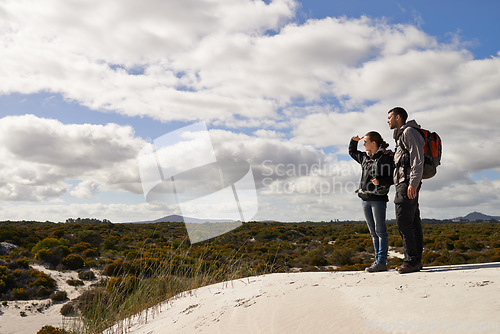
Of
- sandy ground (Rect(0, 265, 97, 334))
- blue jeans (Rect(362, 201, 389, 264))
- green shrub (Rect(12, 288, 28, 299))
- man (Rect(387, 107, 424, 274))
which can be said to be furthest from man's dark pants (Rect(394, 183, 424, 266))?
green shrub (Rect(12, 288, 28, 299))

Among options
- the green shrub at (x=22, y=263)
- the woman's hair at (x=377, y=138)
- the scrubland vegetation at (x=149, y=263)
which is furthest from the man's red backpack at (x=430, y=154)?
the green shrub at (x=22, y=263)

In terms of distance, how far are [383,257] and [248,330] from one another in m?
2.51

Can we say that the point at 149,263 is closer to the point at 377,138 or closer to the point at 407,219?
the point at 377,138

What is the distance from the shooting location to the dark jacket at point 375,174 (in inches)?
193

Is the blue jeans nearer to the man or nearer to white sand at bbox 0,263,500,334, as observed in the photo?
the man

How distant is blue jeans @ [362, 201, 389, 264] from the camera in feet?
16.3

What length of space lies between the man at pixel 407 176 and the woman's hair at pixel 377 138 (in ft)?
1.22

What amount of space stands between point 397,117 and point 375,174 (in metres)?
0.82

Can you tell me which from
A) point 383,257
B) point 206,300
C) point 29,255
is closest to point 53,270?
point 29,255

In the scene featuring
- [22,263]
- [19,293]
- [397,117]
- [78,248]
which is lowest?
[19,293]

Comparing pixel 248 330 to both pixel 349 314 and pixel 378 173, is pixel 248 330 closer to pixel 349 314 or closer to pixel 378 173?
pixel 349 314

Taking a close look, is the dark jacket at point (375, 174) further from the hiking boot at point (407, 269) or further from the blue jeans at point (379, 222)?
the hiking boot at point (407, 269)

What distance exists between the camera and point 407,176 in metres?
4.34

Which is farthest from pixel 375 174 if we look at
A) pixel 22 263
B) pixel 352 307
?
pixel 22 263
